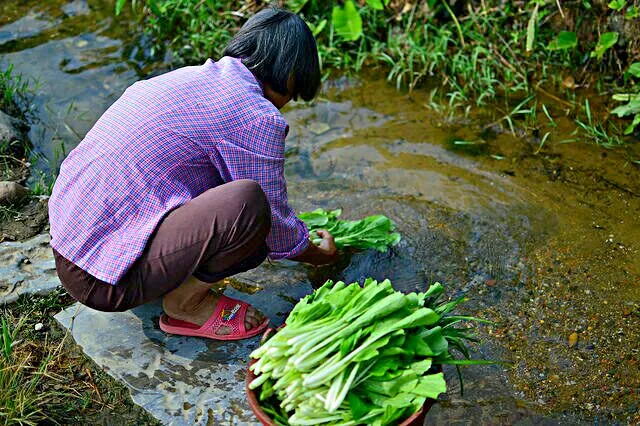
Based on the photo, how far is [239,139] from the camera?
109 inches

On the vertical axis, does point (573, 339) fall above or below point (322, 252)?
below

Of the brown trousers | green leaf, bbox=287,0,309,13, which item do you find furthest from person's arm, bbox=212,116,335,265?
green leaf, bbox=287,0,309,13

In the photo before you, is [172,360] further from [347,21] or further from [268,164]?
[347,21]

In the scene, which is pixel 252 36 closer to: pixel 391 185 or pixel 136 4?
pixel 391 185

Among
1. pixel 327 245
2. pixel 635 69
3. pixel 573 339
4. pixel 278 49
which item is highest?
pixel 278 49

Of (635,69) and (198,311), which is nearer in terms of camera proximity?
(198,311)

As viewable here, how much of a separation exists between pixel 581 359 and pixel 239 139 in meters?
1.67

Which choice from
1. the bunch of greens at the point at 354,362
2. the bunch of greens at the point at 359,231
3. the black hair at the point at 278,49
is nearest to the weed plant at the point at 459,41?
the bunch of greens at the point at 359,231

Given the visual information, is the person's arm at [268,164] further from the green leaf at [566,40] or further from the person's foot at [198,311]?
the green leaf at [566,40]

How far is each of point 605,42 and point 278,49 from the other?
9.20 feet

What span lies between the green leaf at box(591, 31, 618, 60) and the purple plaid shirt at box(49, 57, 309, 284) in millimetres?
2820

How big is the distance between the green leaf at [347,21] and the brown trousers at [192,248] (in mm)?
2778

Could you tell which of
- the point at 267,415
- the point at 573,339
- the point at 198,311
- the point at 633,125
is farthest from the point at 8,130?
the point at 633,125

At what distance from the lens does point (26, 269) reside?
3.45m
